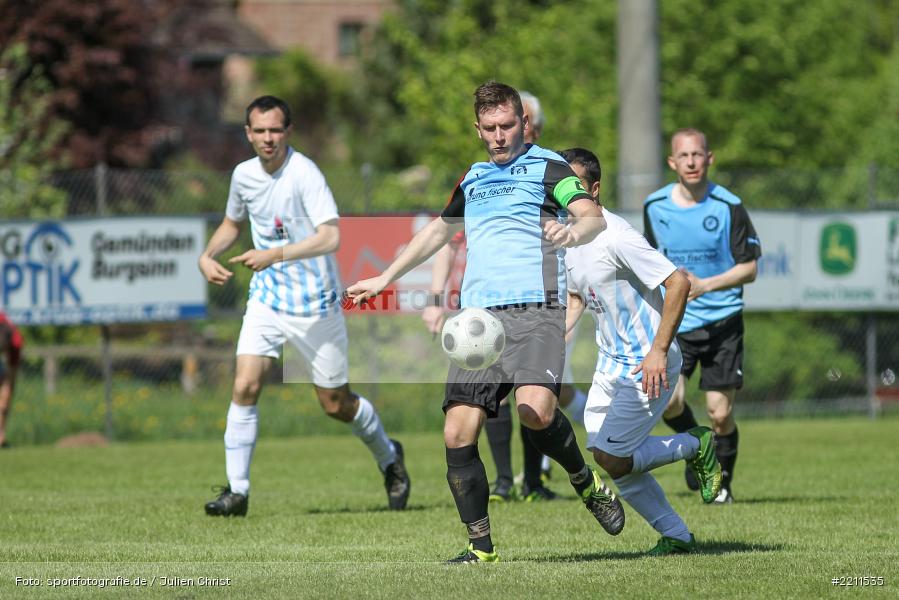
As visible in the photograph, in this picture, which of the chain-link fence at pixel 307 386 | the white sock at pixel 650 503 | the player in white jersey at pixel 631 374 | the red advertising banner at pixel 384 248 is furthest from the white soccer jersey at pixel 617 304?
the chain-link fence at pixel 307 386

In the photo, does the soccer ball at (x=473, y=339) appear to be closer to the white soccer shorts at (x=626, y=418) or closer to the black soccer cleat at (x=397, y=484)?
the white soccer shorts at (x=626, y=418)

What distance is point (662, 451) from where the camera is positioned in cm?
682

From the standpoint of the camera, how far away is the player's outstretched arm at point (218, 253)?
836cm

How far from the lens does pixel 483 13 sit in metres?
36.4

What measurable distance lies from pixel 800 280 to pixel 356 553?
10325 millimetres

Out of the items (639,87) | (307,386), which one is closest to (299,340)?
→ (307,386)

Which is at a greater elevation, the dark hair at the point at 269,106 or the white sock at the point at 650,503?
the dark hair at the point at 269,106

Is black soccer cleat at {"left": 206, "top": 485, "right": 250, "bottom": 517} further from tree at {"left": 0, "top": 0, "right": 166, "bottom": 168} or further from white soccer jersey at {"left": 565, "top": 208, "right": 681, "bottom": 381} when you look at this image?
tree at {"left": 0, "top": 0, "right": 166, "bottom": 168}

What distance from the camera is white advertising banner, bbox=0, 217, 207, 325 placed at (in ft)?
48.3

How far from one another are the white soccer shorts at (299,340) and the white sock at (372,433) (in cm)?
31

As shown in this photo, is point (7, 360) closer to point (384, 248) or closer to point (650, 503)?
point (384, 248)

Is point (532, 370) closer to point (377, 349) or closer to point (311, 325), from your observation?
point (311, 325)

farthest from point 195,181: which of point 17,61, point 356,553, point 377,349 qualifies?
point 356,553

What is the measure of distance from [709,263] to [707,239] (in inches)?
6.1
